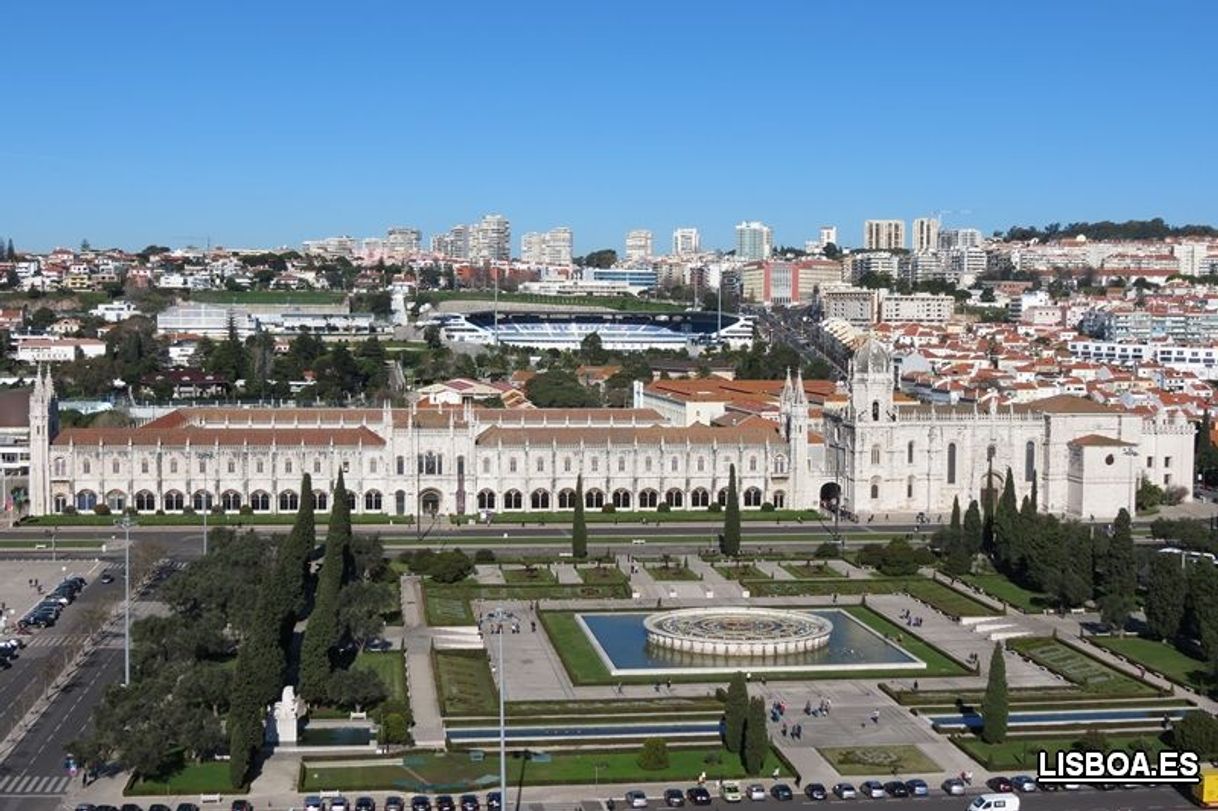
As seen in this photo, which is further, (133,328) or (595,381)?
(133,328)

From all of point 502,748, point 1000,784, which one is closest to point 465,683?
point 502,748

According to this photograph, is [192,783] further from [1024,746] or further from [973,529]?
[973,529]

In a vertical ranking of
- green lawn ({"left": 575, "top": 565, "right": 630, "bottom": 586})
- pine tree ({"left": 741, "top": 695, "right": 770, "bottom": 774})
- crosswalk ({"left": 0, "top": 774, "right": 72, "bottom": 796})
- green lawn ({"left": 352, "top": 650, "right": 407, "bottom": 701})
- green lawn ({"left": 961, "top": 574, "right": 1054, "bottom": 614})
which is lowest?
green lawn ({"left": 961, "top": 574, "right": 1054, "bottom": 614})

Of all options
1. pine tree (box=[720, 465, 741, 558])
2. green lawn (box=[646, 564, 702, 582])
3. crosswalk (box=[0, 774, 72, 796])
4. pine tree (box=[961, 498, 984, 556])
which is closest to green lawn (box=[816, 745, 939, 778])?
crosswalk (box=[0, 774, 72, 796])

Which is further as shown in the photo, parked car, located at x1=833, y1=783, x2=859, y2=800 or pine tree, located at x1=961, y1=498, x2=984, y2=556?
pine tree, located at x1=961, y1=498, x2=984, y2=556

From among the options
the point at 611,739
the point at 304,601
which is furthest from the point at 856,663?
the point at 304,601

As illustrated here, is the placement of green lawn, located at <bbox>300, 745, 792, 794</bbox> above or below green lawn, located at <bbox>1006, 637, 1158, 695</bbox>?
above

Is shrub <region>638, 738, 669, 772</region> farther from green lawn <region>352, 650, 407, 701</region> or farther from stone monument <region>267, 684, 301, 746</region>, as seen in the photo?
stone monument <region>267, 684, 301, 746</region>

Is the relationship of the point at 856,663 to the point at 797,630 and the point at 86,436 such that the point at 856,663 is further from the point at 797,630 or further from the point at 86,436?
the point at 86,436
